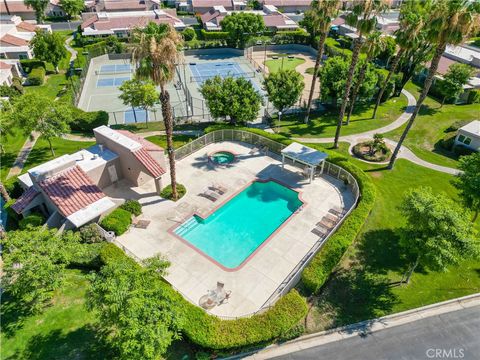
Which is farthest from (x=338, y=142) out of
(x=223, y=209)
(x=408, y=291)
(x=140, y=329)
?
(x=140, y=329)

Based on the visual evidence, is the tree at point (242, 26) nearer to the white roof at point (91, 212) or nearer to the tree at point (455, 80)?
the tree at point (455, 80)

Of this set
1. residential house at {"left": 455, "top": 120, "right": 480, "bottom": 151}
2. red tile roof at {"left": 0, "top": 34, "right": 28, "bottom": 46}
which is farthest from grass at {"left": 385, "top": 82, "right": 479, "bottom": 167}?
red tile roof at {"left": 0, "top": 34, "right": 28, "bottom": 46}

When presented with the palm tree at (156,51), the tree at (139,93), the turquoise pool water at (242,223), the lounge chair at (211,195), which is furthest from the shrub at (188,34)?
the palm tree at (156,51)

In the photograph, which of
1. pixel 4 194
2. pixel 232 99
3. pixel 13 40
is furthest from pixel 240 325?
pixel 13 40

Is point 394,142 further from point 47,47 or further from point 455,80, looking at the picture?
point 47,47

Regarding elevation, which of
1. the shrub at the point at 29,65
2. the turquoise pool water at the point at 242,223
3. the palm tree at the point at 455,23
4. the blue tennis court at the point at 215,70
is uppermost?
the palm tree at the point at 455,23

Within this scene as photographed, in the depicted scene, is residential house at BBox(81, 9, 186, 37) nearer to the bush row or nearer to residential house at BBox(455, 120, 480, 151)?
residential house at BBox(455, 120, 480, 151)

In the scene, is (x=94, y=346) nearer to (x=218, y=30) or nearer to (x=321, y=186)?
(x=321, y=186)
